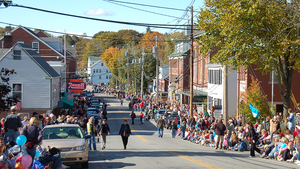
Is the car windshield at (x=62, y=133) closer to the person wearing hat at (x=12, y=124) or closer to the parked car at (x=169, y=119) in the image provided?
the person wearing hat at (x=12, y=124)

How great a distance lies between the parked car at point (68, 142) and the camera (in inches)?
458

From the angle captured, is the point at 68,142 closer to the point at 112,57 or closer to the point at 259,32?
the point at 259,32

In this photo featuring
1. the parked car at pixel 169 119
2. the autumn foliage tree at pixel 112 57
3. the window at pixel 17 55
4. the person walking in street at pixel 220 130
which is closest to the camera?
the person walking in street at pixel 220 130

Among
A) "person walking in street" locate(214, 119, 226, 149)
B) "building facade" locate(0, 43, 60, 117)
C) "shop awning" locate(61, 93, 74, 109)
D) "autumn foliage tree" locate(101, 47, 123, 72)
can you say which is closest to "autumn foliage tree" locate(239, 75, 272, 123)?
"person walking in street" locate(214, 119, 226, 149)

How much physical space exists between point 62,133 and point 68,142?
938 millimetres

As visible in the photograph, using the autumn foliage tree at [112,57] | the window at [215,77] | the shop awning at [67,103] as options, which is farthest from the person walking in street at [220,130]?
the autumn foliage tree at [112,57]

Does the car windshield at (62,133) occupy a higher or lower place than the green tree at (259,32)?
lower

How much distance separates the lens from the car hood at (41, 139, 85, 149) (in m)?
11.7

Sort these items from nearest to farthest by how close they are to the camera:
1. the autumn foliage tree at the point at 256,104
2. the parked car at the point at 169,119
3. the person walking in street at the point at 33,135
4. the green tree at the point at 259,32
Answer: the person walking in street at the point at 33,135 < the green tree at the point at 259,32 < the autumn foliage tree at the point at 256,104 < the parked car at the point at 169,119

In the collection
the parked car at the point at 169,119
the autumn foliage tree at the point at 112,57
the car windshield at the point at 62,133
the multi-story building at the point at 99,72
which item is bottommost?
the parked car at the point at 169,119

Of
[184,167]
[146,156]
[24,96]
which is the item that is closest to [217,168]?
[184,167]

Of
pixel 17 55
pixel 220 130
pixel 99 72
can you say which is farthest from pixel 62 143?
pixel 99 72

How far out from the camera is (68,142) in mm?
11992

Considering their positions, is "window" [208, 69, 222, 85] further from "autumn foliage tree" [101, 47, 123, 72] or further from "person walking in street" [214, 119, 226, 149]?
"autumn foliage tree" [101, 47, 123, 72]
